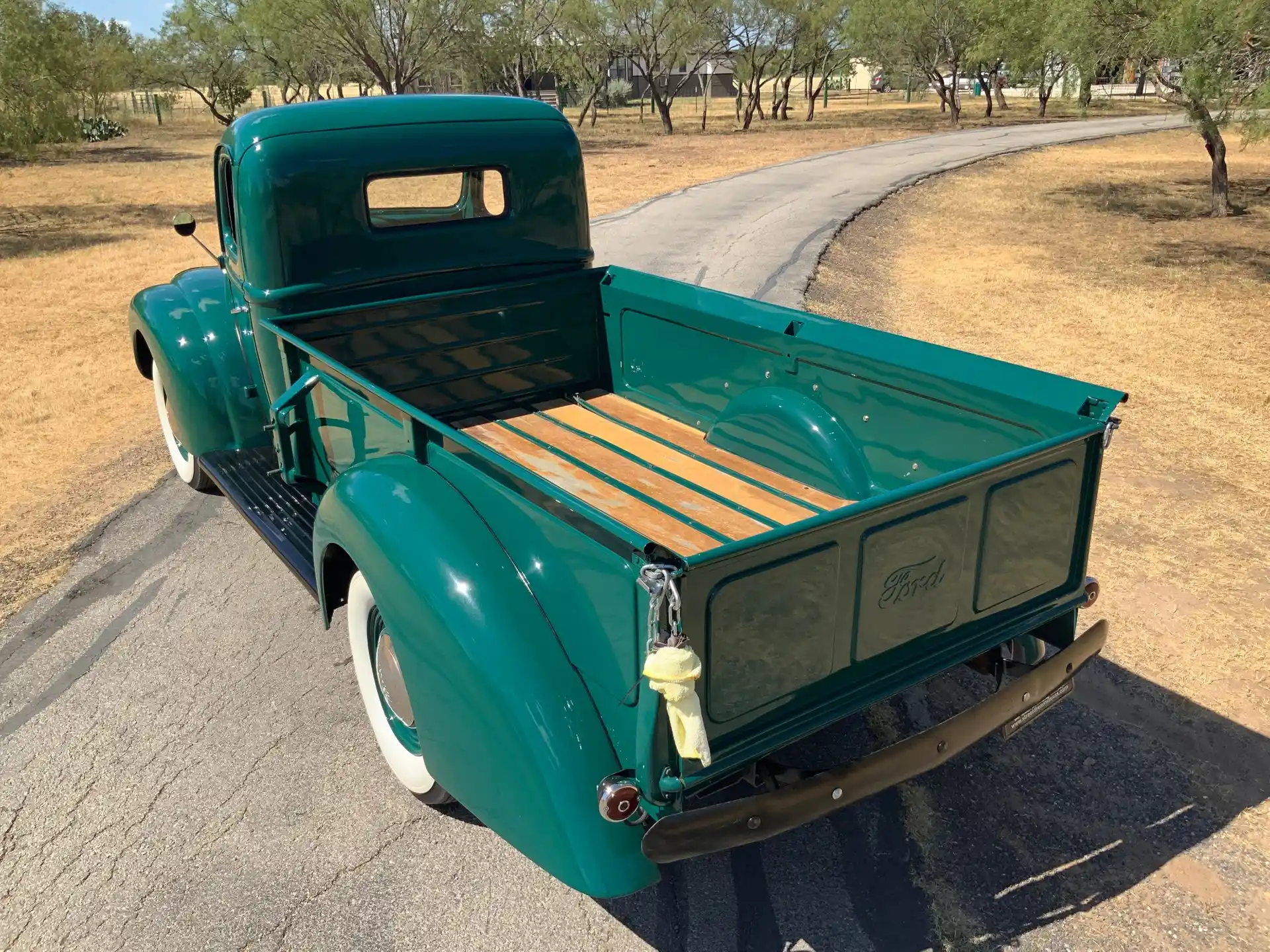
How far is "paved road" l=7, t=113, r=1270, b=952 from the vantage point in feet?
9.59

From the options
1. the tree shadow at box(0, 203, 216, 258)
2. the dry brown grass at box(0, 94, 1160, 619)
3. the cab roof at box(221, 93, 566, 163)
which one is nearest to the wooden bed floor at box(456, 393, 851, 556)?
the cab roof at box(221, 93, 566, 163)

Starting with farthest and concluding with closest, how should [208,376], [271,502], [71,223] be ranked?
[71,223]
[208,376]
[271,502]

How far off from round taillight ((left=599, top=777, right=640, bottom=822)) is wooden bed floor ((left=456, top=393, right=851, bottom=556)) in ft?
4.27

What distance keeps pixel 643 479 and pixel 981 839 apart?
1887 millimetres

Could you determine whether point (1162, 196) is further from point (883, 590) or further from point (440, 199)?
point (883, 590)

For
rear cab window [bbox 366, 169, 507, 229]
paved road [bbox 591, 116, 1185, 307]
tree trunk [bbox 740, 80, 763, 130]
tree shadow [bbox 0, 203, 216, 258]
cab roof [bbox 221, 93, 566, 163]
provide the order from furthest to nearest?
1. tree trunk [bbox 740, 80, 763, 130]
2. tree shadow [bbox 0, 203, 216, 258]
3. paved road [bbox 591, 116, 1185, 307]
4. rear cab window [bbox 366, 169, 507, 229]
5. cab roof [bbox 221, 93, 566, 163]

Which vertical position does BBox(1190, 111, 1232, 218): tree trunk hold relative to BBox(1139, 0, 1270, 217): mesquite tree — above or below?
below

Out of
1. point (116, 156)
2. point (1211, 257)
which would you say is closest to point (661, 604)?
point (1211, 257)

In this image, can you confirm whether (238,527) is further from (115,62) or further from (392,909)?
(115,62)

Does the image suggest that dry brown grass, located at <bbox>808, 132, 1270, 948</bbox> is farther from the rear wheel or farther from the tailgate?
the rear wheel

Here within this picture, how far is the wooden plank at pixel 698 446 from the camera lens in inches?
159

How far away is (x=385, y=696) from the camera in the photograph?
346cm

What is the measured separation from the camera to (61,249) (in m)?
14.4

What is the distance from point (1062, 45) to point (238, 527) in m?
12.4
